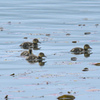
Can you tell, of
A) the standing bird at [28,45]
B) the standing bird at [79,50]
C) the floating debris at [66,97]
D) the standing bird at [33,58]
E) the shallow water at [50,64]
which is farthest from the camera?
the standing bird at [28,45]

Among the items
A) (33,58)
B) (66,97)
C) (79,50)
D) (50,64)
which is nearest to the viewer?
(66,97)

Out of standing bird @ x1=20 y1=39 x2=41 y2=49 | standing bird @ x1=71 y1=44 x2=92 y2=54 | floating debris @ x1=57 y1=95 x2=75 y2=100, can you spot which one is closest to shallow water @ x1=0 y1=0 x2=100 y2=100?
floating debris @ x1=57 y1=95 x2=75 y2=100

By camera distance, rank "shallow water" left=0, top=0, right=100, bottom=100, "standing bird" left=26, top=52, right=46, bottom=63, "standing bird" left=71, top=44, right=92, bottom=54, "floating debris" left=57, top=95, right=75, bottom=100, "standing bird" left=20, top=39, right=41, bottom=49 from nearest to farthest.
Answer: "floating debris" left=57, top=95, right=75, bottom=100
"shallow water" left=0, top=0, right=100, bottom=100
"standing bird" left=26, top=52, right=46, bottom=63
"standing bird" left=71, top=44, right=92, bottom=54
"standing bird" left=20, top=39, right=41, bottom=49

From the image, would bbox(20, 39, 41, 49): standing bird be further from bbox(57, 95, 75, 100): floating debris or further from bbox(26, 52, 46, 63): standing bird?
bbox(57, 95, 75, 100): floating debris

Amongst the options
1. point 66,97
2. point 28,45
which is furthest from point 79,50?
point 66,97

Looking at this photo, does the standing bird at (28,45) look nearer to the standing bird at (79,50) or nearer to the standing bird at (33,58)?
the standing bird at (79,50)

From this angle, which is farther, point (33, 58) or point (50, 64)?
point (33, 58)

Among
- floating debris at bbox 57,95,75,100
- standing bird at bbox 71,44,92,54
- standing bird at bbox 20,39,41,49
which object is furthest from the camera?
standing bird at bbox 20,39,41,49

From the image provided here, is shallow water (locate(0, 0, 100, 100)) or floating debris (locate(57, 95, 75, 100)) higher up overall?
shallow water (locate(0, 0, 100, 100))

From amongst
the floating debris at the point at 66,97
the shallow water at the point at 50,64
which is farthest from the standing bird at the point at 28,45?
the floating debris at the point at 66,97

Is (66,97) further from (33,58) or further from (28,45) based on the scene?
(28,45)

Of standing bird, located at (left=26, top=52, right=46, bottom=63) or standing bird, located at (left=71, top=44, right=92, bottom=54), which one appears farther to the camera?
standing bird, located at (left=71, top=44, right=92, bottom=54)

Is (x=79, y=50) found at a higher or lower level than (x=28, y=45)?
lower

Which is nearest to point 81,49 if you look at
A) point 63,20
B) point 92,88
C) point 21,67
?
point 21,67
